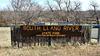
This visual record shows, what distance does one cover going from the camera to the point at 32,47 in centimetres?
1656

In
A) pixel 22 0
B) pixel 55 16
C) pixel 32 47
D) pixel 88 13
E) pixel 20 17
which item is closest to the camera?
pixel 32 47

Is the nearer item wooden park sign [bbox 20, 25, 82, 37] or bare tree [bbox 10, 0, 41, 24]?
wooden park sign [bbox 20, 25, 82, 37]

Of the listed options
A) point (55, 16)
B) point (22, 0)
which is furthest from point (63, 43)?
point (55, 16)

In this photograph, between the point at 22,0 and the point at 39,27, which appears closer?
the point at 39,27

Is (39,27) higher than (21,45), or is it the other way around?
(39,27)

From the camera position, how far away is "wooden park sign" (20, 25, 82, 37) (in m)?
17.8

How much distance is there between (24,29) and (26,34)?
1.19 ft

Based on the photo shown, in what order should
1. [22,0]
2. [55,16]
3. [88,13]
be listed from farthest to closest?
[88,13] < [55,16] < [22,0]

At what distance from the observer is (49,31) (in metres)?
17.9

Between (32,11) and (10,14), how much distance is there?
7414 mm

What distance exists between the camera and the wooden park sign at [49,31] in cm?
1778

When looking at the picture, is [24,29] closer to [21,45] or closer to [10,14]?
[21,45]

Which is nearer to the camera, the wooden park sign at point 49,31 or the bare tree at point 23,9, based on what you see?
the wooden park sign at point 49,31

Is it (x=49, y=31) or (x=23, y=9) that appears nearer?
(x=49, y=31)
